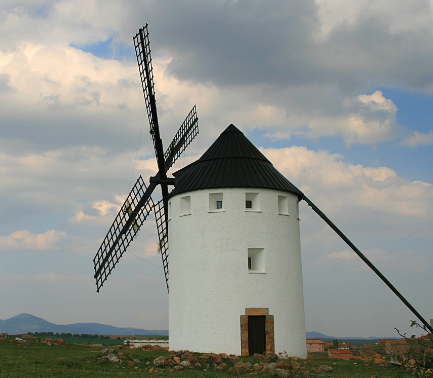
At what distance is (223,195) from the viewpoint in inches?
795

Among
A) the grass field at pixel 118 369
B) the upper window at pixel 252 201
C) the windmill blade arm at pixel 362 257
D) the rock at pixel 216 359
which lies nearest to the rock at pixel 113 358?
the grass field at pixel 118 369

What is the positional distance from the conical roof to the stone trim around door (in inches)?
203

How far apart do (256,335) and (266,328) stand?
1.62ft

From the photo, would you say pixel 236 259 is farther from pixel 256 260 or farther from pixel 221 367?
pixel 221 367

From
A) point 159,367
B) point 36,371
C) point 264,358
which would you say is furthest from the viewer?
point 264,358

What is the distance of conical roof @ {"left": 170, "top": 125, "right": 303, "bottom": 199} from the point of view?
803 inches

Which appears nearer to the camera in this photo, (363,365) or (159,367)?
(159,367)

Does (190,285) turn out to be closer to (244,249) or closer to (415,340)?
(244,249)

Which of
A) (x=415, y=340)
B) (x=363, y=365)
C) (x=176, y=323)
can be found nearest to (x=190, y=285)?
(x=176, y=323)

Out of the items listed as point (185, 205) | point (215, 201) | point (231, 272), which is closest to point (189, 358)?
point (231, 272)

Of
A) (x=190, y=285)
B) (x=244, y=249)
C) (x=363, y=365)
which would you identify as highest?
(x=244, y=249)

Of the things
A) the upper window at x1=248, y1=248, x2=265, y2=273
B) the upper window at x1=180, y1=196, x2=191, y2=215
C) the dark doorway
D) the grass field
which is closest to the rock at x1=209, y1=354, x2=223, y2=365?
the grass field

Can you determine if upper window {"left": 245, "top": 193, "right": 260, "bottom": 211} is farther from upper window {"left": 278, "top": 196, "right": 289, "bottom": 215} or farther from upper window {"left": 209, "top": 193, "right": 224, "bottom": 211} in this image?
upper window {"left": 278, "top": 196, "right": 289, "bottom": 215}

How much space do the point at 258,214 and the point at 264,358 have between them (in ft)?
19.1
